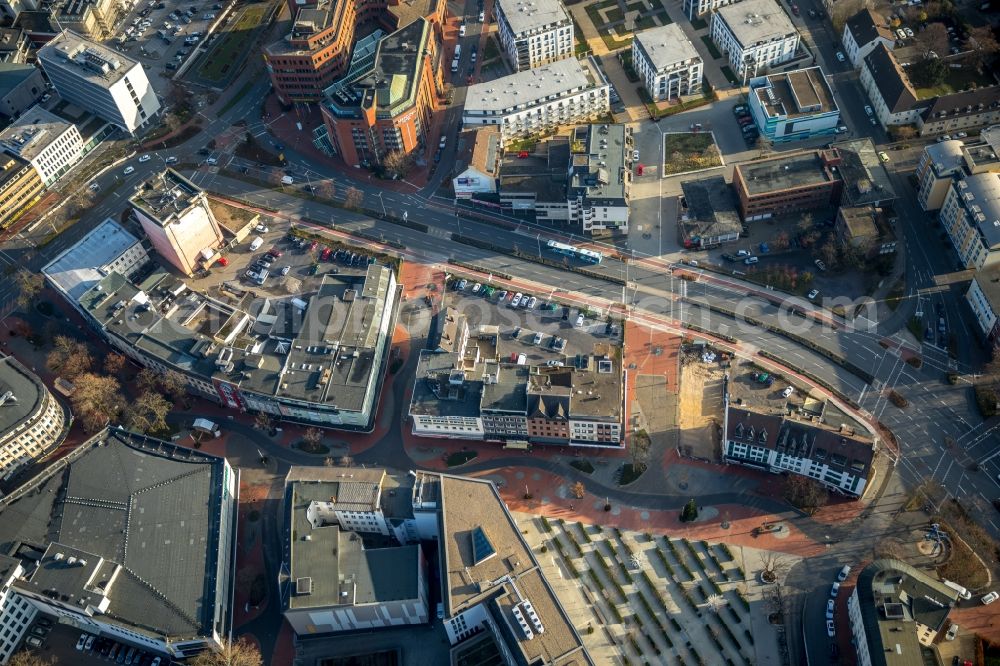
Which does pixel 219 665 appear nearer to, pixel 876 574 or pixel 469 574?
pixel 469 574

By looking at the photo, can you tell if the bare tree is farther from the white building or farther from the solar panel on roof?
the solar panel on roof

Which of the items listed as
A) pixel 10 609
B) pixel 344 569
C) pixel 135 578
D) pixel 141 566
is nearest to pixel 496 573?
pixel 344 569

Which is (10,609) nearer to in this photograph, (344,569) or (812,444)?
(344,569)

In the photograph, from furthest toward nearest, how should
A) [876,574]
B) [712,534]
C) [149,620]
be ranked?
[712,534]
[149,620]
[876,574]

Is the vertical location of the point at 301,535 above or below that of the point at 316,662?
above

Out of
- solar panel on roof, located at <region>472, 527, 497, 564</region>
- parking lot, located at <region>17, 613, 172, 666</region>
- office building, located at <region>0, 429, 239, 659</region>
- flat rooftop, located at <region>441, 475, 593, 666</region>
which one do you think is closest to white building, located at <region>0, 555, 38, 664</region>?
office building, located at <region>0, 429, 239, 659</region>

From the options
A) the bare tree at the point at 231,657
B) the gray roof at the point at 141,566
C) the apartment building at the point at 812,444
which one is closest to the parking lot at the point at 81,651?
the bare tree at the point at 231,657

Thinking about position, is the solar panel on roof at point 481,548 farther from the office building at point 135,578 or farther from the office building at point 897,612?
the office building at point 897,612

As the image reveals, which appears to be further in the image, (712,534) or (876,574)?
(712,534)

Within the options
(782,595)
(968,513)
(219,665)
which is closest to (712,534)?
(782,595)
